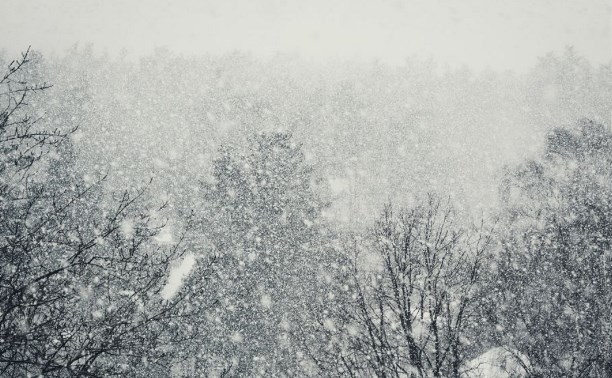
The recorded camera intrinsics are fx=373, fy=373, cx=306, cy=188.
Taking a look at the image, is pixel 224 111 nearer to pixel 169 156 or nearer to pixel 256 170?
pixel 169 156

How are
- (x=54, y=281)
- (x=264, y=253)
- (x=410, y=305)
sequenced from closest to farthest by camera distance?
(x=54, y=281), (x=410, y=305), (x=264, y=253)

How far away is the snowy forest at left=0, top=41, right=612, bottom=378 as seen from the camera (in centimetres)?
545

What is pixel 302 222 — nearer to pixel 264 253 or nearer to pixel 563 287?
pixel 264 253

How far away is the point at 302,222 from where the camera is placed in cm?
1705

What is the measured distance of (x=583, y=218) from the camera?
1605 centimetres

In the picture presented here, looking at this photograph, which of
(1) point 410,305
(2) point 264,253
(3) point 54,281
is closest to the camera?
(3) point 54,281

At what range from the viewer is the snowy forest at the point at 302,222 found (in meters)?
5.45

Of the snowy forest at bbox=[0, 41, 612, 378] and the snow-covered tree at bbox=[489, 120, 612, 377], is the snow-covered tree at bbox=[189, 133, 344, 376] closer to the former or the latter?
the snowy forest at bbox=[0, 41, 612, 378]

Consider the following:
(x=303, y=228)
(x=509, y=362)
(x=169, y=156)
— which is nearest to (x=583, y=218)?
(x=509, y=362)

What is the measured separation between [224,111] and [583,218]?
36813 mm

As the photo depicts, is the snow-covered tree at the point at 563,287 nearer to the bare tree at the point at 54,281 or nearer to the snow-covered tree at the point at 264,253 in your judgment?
the snow-covered tree at the point at 264,253

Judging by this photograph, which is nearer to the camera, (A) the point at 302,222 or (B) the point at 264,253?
(B) the point at 264,253

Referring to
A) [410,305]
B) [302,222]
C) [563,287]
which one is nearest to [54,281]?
[410,305]

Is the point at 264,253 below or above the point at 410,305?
above
